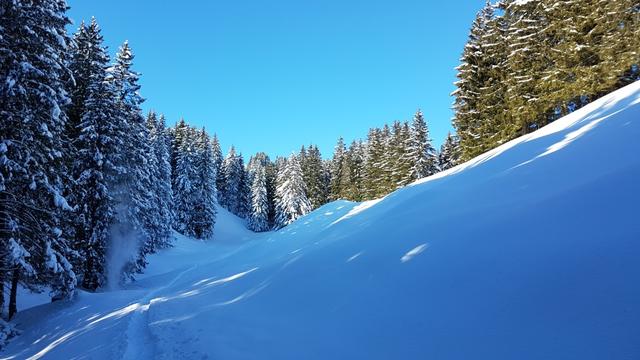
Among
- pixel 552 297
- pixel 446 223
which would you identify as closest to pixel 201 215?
pixel 446 223

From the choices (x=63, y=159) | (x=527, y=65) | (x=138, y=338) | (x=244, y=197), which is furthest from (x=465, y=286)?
(x=244, y=197)

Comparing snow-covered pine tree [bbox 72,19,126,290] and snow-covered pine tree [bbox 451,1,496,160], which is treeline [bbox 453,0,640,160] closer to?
snow-covered pine tree [bbox 451,1,496,160]

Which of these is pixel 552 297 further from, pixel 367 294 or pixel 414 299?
pixel 367 294

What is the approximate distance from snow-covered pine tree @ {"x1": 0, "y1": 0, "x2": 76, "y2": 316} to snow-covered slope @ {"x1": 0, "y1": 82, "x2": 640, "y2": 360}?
2540 mm

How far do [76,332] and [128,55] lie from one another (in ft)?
63.1

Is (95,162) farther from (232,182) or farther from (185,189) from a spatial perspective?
(232,182)

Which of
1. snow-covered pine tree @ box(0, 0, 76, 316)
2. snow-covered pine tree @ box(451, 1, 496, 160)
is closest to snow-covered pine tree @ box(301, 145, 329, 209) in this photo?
snow-covered pine tree @ box(451, 1, 496, 160)

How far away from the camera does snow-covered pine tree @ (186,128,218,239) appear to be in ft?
174

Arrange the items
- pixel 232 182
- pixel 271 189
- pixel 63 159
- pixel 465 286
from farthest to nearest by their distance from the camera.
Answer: pixel 271 189
pixel 232 182
pixel 63 159
pixel 465 286

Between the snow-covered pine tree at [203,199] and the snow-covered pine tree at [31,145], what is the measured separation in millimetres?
40005

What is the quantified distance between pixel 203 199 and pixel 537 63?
4304cm

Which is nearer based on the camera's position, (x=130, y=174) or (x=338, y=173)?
(x=130, y=174)

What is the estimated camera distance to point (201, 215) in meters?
53.5

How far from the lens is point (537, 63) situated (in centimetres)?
2389
